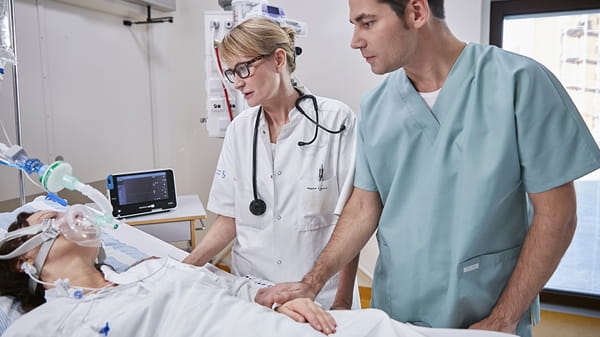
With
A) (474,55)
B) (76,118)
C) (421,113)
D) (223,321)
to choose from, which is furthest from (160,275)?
(76,118)

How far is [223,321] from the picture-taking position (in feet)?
3.65

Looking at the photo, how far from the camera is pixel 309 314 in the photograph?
110cm

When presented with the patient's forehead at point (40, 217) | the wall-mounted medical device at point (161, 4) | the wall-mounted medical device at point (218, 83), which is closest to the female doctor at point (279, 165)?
the patient's forehead at point (40, 217)

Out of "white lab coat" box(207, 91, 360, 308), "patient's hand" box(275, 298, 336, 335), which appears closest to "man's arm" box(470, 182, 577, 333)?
"patient's hand" box(275, 298, 336, 335)

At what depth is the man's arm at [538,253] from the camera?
3.42 ft

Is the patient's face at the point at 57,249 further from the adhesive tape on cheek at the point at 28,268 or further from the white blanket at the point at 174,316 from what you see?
the white blanket at the point at 174,316

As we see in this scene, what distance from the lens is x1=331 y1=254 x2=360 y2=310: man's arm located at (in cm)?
143

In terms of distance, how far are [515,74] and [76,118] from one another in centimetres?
266

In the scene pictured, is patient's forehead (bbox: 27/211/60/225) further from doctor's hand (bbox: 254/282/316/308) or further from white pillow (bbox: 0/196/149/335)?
doctor's hand (bbox: 254/282/316/308)

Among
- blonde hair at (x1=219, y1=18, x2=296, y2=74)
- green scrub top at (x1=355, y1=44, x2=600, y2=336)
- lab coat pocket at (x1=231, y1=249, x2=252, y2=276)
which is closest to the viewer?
green scrub top at (x1=355, y1=44, x2=600, y2=336)

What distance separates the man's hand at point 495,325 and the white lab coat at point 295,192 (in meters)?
0.56

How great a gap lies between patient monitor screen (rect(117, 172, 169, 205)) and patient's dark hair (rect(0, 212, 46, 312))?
107 cm

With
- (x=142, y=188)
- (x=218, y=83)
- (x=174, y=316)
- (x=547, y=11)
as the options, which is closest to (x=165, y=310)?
(x=174, y=316)

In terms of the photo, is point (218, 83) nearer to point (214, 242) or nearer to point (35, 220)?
point (214, 242)
